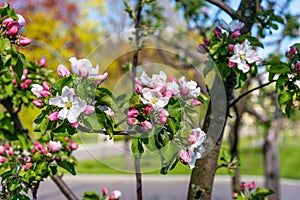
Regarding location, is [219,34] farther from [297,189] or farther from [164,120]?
[297,189]

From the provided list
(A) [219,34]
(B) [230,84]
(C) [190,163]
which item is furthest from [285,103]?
(C) [190,163]

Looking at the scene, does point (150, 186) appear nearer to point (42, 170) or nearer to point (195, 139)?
point (42, 170)

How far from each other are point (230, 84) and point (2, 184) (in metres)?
0.87

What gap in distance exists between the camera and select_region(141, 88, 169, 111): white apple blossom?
1.08 meters

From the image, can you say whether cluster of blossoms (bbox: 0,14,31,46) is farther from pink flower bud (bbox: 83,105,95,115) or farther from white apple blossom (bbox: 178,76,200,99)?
white apple blossom (bbox: 178,76,200,99)

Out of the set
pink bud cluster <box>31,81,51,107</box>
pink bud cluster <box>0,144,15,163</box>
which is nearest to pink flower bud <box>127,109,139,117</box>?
pink bud cluster <box>31,81,51,107</box>

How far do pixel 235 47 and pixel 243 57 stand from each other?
0.14ft

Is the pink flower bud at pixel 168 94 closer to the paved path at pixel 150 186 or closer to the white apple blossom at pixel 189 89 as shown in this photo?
the white apple blossom at pixel 189 89

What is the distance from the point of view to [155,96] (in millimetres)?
1109

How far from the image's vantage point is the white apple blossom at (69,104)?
1048 mm

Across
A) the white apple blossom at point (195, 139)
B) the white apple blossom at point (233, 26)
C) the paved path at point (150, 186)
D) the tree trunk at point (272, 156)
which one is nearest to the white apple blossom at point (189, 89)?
the white apple blossom at point (195, 139)

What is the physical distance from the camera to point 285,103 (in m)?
1.51

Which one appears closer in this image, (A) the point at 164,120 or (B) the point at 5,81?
(A) the point at 164,120

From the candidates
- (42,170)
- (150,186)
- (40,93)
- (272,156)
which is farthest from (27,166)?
(150,186)
